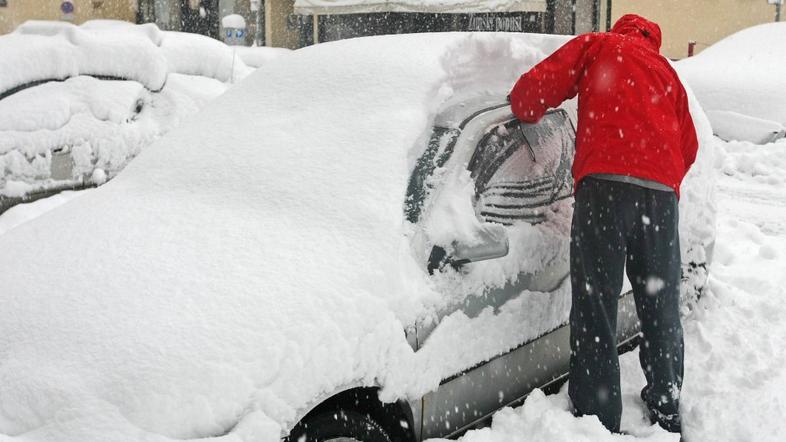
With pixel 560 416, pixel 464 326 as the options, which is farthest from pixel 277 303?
pixel 560 416

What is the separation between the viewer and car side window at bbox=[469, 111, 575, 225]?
9.04ft

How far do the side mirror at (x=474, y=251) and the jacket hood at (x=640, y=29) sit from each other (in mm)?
1280

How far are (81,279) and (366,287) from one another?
887 mm

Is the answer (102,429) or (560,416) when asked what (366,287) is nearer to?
(102,429)

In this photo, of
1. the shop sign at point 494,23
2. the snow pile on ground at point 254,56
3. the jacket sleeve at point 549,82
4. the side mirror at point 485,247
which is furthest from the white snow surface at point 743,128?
the shop sign at point 494,23

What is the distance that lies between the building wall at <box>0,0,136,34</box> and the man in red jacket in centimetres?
1493

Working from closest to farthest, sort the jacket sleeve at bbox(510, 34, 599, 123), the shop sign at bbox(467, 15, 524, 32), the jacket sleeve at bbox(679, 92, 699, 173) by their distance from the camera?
1. the jacket sleeve at bbox(510, 34, 599, 123)
2. the jacket sleeve at bbox(679, 92, 699, 173)
3. the shop sign at bbox(467, 15, 524, 32)

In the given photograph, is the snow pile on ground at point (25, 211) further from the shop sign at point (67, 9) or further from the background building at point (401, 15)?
the shop sign at point (67, 9)

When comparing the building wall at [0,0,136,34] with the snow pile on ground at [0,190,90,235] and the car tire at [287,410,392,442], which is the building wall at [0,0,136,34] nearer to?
the snow pile on ground at [0,190,90,235]

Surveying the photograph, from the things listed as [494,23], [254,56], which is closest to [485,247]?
[254,56]

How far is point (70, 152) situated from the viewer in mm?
5074

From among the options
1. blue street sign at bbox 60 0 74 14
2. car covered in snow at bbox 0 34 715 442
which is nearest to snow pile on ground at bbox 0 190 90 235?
car covered in snow at bbox 0 34 715 442

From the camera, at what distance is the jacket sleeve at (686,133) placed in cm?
306

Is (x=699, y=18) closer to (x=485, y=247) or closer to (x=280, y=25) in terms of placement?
(x=280, y=25)
